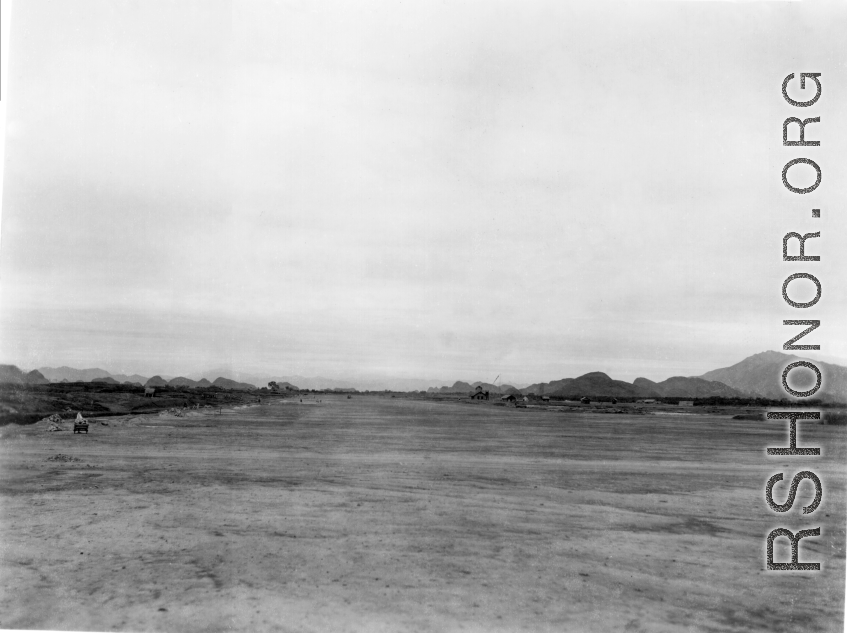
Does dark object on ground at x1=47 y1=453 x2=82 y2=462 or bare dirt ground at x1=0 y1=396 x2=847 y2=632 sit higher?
bare dirt ground at x1=0 y1=396 x2=847 y2=632

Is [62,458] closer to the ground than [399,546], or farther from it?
closer to the ground

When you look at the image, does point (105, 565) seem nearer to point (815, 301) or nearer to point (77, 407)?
point (815, 301)

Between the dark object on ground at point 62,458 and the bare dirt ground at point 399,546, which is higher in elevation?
the bare dirt ground at point 399,546

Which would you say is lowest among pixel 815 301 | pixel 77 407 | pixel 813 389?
pixel 77 407

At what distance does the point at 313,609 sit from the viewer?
6.25 metres

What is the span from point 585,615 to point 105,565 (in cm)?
629

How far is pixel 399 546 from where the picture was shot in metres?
8.21

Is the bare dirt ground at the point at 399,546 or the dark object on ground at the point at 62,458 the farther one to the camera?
the dark object on ground at the point at 62,458

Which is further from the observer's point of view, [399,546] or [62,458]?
[62,458]

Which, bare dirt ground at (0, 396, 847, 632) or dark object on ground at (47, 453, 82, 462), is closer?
→ bare dirt ground at (0, 396, 847, 632)

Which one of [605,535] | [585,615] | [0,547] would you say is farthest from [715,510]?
[0,547]

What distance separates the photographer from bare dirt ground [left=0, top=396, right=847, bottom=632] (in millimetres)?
6348

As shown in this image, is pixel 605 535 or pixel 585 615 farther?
pixel 605 535

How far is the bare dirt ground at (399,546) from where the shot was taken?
635cm
